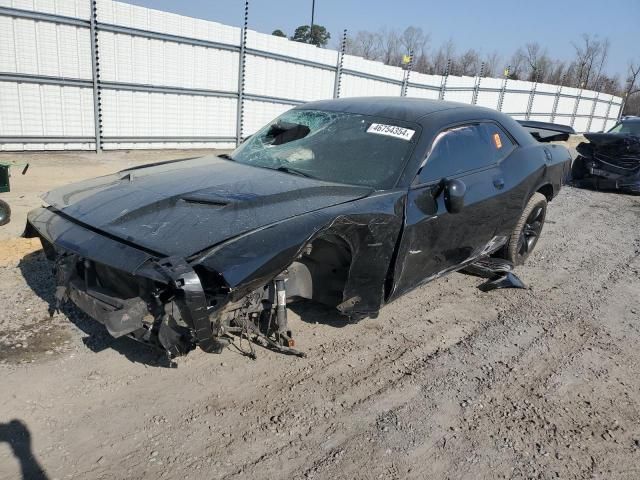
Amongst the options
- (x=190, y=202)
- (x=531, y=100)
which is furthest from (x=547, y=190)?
(x=531, y=100)

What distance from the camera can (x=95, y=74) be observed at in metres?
9.75

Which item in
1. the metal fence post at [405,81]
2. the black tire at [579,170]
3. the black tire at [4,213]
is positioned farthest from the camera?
the metal fence post at [405,81]

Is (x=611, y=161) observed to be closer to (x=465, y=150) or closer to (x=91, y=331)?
(x=465, y=150)

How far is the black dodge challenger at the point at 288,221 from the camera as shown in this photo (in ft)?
7.91

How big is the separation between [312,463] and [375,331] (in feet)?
4.70

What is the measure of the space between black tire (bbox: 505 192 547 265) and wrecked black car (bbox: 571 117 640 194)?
18.0ft

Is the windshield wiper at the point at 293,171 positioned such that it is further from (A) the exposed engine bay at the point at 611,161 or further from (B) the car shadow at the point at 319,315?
(A) the exposed engine bay at the point at 611,161

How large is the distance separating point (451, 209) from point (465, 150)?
754 millimetres

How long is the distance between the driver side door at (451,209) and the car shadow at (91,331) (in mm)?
1573

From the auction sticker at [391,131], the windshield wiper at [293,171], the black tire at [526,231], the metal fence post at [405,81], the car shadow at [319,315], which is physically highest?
the metal fence post at [405,81]

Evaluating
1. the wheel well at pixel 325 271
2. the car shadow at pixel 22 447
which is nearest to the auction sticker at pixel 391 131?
the wheel well at pixel 325 271

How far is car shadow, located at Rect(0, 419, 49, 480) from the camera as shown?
213cm

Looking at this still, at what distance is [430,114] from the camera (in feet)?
12.7

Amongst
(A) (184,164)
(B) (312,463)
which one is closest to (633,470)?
(B) (312,463)
